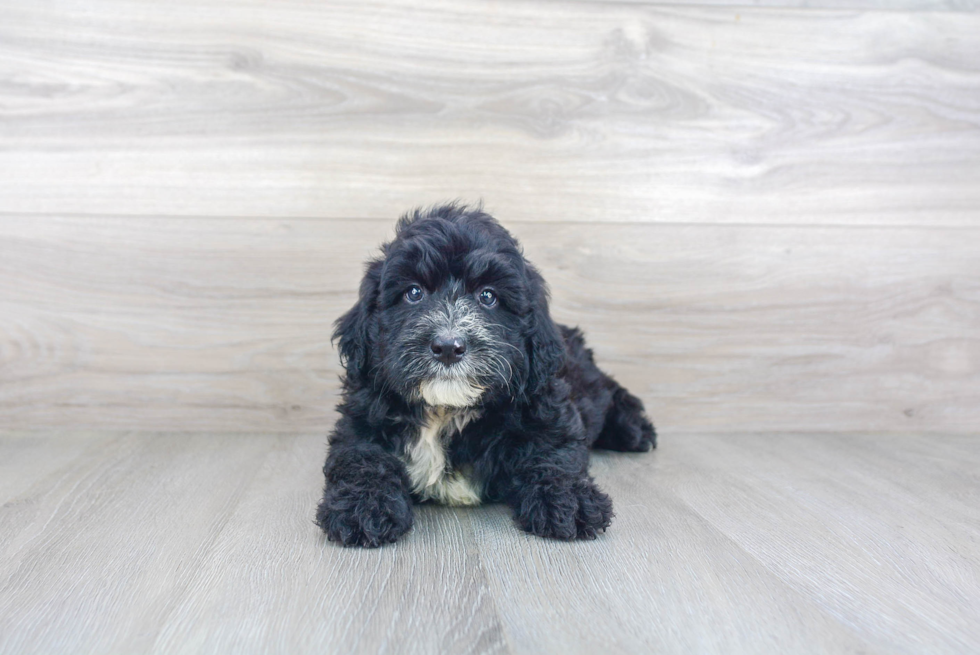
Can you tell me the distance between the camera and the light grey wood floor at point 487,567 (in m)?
1.36

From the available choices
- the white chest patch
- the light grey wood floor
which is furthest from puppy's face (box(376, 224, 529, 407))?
the light grey wood floor

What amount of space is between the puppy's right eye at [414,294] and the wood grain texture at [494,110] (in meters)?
1.03

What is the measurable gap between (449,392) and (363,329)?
0.36 metres

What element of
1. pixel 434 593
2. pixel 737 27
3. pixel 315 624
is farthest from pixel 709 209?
pixel 315 624

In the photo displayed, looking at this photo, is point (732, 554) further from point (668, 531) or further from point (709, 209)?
point (709, 209)

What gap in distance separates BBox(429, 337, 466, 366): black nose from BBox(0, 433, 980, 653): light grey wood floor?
1.45ft

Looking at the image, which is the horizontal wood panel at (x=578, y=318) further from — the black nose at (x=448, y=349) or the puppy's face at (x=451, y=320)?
the black nose at (x=448, y=349)

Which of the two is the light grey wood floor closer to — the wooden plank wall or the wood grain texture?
the wooden plank wall

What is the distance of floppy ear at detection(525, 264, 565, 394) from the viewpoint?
2.11 metres

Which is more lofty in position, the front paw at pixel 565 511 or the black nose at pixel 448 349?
the black nose at pixel 448 349

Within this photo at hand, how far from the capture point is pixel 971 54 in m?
3.17

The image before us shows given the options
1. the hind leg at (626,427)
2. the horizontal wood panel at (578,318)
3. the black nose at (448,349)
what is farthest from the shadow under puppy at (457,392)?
the horizontal wood panel at (578,318)

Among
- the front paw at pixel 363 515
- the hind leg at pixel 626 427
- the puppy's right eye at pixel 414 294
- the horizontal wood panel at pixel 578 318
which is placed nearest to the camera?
the front paw at pixel 363 515

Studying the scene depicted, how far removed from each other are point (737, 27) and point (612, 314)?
1281 mm
